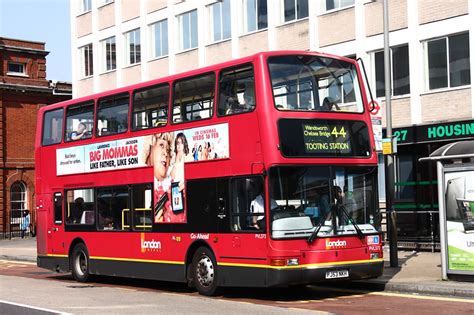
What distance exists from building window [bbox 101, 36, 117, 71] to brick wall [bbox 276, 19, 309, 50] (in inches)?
533

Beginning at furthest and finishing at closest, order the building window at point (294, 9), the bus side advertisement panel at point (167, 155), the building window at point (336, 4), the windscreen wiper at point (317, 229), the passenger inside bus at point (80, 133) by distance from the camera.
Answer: the building window at point (294, 9) < the building window at point (336, 4) < the passenger inside bus at point (80, 133) < the bus side advertisement panel at point (167, 155) < the windscreen wiper at point (317, 229)

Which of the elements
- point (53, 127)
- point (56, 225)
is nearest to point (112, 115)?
point (53, 127)

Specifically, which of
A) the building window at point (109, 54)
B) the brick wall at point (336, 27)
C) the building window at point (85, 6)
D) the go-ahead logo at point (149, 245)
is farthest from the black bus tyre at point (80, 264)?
the building window at point (85, 6)

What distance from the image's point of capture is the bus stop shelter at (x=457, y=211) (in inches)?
549

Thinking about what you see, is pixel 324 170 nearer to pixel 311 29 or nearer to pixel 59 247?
pixel 59 247

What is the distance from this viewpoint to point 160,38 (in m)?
37.6

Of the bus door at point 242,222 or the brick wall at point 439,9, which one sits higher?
the brick wall at point 439,9

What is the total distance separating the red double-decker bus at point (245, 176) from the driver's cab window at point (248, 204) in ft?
0.06

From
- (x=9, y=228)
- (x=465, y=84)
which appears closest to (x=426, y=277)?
(x=465, y=84)

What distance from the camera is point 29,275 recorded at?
20875 millimetres

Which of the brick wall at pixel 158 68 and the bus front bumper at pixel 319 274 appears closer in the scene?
the bus front bumper at pixel 319 274

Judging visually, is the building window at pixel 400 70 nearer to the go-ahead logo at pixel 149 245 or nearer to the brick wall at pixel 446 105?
the brick wall at pixel 446 105

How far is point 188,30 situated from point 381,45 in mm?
12039

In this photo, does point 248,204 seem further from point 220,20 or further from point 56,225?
point 220,20
